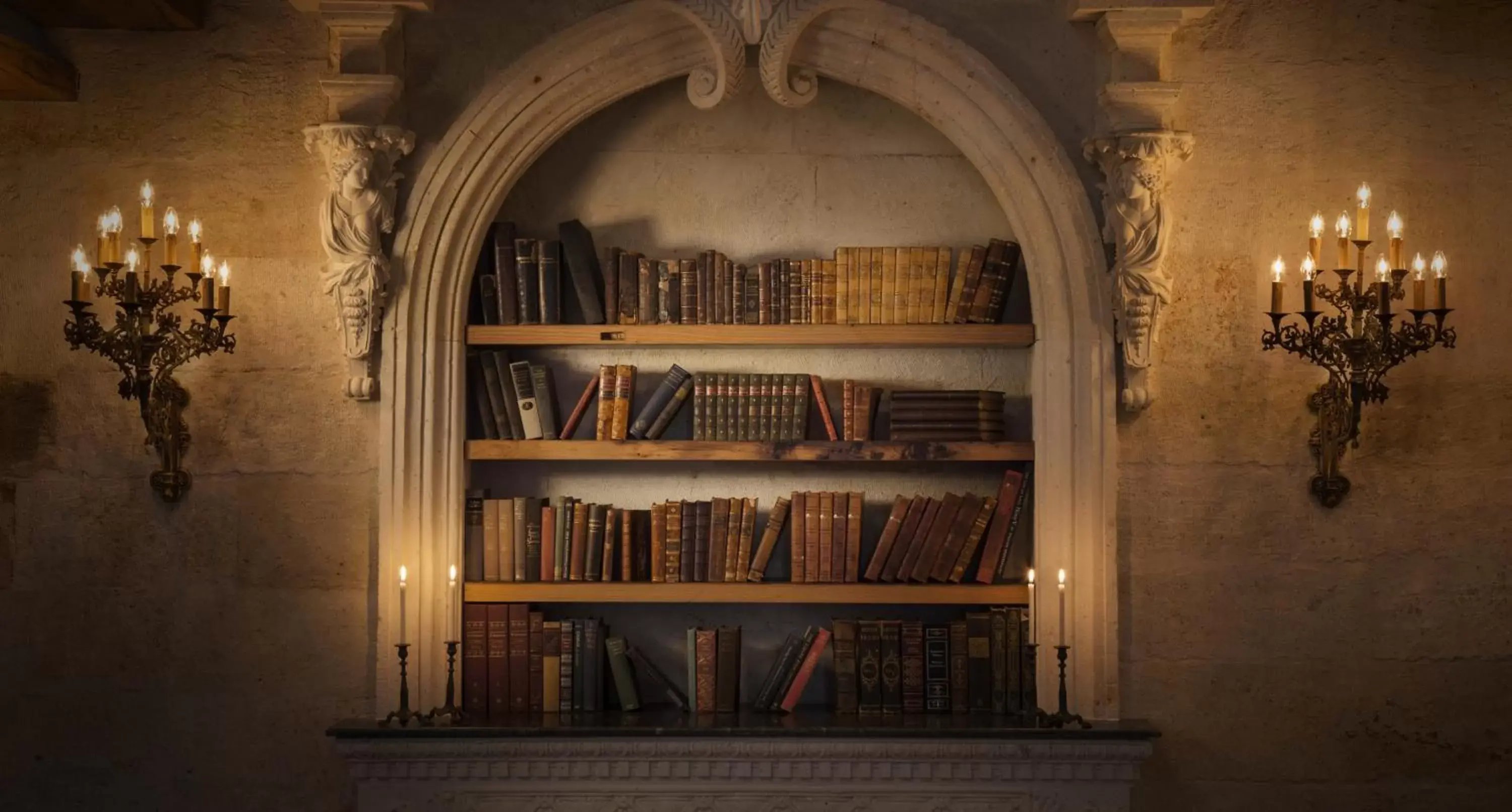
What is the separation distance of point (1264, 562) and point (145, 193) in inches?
128

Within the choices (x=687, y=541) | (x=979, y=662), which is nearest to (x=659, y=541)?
(x=687, y=541)

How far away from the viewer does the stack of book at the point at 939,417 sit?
4312mm

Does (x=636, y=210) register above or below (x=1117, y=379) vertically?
above

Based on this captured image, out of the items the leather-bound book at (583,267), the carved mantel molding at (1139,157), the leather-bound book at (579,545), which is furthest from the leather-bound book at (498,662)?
the carved mantel molding at (1139,157)

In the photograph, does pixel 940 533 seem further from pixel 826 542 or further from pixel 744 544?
pixel 744 544

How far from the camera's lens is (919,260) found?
4340 mm

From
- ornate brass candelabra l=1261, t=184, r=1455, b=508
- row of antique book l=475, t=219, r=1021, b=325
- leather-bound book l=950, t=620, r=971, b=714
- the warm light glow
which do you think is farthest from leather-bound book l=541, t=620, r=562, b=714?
the warm light glow

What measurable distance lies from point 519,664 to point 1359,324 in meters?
2.50

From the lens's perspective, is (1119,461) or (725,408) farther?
(725,408)

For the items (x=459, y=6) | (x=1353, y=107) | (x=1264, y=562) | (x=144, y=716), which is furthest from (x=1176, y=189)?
(x=144, y=716)

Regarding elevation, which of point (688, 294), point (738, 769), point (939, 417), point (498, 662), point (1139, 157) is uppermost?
point (1139, 157)

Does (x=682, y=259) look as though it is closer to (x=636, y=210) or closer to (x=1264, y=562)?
(x=636, y=210)

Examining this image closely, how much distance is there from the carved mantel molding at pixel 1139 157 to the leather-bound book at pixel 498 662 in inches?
74.5

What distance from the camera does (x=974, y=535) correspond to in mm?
4316
